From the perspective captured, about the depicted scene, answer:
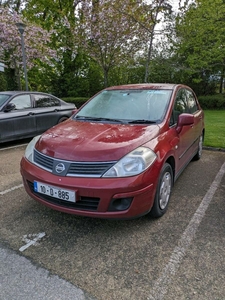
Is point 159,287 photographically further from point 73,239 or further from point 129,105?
point 129,105

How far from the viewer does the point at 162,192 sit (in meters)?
2.47

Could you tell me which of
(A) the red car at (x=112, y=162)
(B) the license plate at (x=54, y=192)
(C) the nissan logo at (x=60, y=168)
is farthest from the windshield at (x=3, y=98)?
(C) the nissan logo at (x=60, y=168)

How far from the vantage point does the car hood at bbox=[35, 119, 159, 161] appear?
6.97 feet

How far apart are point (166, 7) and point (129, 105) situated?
23.6 ft

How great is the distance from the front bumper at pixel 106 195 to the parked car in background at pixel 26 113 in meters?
3.74

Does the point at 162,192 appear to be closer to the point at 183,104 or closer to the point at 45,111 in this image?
the point at 183,104

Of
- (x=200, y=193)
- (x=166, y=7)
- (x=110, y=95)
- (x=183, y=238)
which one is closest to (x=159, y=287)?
(x=183, y=238)

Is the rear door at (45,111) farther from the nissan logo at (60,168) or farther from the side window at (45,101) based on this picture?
the nissan logo at (60,168)

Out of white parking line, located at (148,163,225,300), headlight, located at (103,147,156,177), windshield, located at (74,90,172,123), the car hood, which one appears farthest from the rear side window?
white parking line, located at (148,163,225,300)

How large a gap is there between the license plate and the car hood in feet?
0.96

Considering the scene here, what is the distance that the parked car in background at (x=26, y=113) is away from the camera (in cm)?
539

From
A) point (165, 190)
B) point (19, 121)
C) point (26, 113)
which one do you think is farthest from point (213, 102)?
point (165, 190)

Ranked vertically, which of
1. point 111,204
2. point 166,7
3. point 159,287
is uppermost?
point 166,7

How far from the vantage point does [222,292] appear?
5.36 feet
